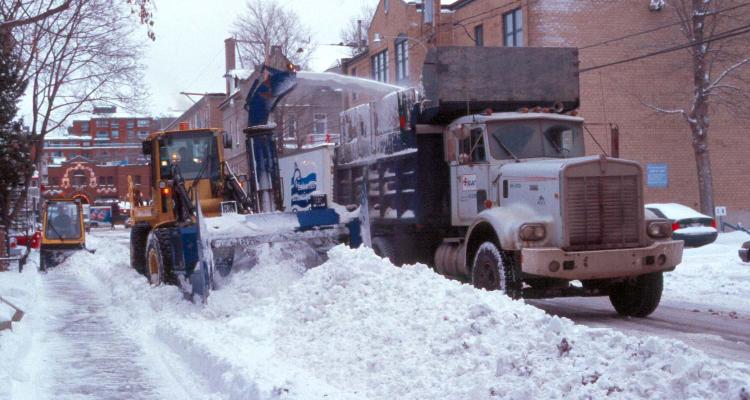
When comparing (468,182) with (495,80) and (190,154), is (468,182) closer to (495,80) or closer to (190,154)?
(495,80)

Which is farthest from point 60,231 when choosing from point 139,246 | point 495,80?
point 495,80

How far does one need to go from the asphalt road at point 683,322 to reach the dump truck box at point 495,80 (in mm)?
3058

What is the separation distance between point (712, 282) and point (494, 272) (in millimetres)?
5871

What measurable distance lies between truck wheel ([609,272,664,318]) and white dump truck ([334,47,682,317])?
0.6 inches

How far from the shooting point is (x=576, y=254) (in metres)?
10.6

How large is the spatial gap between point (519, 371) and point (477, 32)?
28826 mm

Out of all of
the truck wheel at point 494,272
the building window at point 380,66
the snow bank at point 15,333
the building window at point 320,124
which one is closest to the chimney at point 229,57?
the building window at point 320,124

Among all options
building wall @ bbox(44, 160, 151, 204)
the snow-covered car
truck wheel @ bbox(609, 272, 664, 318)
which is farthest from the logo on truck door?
building wall @ bbox(44, 160, 151, 204)

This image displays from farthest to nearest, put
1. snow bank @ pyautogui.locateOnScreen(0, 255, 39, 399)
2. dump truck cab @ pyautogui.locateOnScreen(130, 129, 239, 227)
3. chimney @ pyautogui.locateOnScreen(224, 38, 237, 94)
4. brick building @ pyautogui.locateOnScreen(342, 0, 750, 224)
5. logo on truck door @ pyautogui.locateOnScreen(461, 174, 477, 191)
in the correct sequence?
chimney @ pyautogui.locateOnScreen(224, 38, 237, 94) → brick building @ pyautogui.locateOnScreen(342, 0, 750, 224) → dump truck cab @ pyautogui.locateOnScreen(130, 129, 239, 227) → logo on truck door @ pyautogui.locateOnScreen(461, 174, 477, 191) → snow bank @ pyautogui.locateOnScreen(0, 255, 39, 399)

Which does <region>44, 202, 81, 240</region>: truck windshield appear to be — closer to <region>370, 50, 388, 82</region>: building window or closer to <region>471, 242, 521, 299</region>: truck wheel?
<region>471, 242, 521, 299</region>: truck wheel

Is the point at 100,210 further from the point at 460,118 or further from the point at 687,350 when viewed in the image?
the point at 687,350

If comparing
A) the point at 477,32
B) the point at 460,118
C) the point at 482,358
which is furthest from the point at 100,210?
the point at 482,358

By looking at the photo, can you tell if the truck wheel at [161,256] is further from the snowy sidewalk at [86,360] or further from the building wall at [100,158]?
the building wall at [100,158]

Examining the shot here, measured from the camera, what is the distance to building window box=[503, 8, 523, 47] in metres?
30.7
